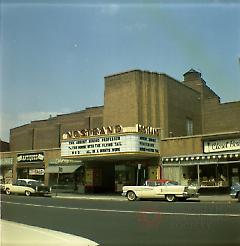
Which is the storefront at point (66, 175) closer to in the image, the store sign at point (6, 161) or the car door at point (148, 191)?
the store sign at point (6, 161)

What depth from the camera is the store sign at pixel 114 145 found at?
120 ft

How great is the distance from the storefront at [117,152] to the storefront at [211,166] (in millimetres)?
2189

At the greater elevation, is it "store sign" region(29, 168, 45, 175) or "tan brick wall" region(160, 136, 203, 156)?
"tan brick wall" region(160, 136, 203, 156)

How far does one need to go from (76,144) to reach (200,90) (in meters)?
28.7

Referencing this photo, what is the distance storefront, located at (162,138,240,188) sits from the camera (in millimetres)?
34503

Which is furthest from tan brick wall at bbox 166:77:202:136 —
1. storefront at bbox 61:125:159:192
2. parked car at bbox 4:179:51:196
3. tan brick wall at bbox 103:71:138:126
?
parked car at bbox 4:179:51:196

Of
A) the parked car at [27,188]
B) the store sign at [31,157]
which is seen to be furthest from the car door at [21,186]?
the store sign at [31,157]

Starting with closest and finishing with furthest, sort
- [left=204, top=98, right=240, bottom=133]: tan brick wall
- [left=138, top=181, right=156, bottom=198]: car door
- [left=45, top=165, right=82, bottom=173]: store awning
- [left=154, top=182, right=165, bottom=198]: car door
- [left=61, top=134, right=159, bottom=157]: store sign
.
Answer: [left=154, top=182, right=165, bottom=198]: car door → [left=138, top=181, right=156, bottom=198]: car door → [left=61, top=134, right=159, bottom=157]: store sign → [left=45, top=165, right=82, bottom=173]: store awning → [left=204, top=98, right=240, bottom=133]: tan brick wall

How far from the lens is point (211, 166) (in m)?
35.7

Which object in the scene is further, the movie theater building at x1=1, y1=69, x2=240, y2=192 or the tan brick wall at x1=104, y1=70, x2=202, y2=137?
the tan brick wall at x1=104, y1=70, x2=202, y2=137

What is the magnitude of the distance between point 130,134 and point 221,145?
23.1 ft

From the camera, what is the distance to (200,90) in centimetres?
6419

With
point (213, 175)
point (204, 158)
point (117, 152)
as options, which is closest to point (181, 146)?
point (204, 158)

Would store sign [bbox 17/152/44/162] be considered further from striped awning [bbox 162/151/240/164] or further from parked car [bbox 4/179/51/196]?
striped awning [bbox 162/151/240/164]
